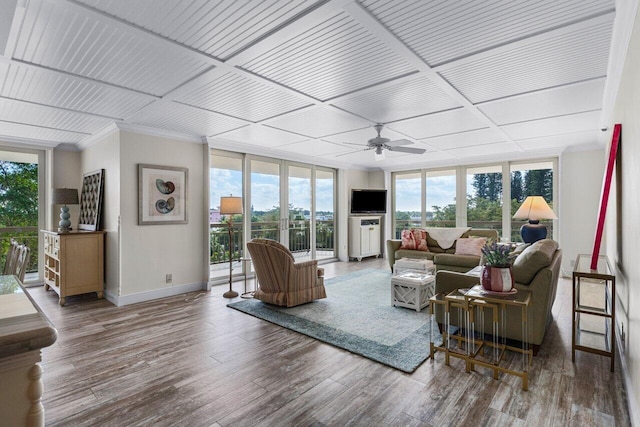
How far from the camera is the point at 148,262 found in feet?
15.1

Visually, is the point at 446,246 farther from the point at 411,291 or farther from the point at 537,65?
the point at 537,65

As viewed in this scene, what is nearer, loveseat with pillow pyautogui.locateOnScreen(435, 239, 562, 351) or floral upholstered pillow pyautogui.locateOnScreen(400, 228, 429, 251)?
loveseat with pillow pyautogui.locateOnScreen(435, 239, 562, 351)

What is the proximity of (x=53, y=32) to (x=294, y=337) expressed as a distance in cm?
298

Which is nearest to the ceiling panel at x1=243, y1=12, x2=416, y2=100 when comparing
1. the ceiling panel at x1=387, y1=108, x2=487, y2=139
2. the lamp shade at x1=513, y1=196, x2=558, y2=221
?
the ceiling panel at x1=387, y1=108, x2=487, y2=139

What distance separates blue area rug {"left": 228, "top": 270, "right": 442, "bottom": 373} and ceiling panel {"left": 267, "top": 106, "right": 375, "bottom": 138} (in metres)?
2.33

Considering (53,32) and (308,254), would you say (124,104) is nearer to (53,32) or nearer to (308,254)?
(53,32)

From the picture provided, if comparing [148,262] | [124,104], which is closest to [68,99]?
[124,104]

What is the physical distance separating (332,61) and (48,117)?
3574mm

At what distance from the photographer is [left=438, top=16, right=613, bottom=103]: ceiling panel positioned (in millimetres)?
2238

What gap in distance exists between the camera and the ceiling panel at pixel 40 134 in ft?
14.1

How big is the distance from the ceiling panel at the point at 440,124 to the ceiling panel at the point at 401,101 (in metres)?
0.23

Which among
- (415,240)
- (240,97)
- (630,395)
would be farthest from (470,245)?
(240,97)

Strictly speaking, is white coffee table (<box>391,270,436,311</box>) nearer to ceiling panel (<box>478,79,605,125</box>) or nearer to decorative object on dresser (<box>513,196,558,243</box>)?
decorative object on dresser (<box>513,196,558,243</box>)

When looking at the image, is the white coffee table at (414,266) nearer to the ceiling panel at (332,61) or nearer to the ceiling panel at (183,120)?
the ceiling panel at (332,61)
